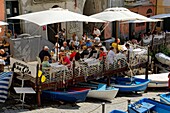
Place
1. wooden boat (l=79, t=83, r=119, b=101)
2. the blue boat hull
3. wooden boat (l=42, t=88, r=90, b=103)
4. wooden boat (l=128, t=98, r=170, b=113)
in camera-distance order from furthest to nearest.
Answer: the blue boat hull → wooden boat (l=79, t=83, r=119, b=101) → wooden boat (l=42, t=88, r=90, b=103) → wooden boat (l=128, t=98, r=170, b=113)

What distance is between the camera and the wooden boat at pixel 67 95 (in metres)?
15.6

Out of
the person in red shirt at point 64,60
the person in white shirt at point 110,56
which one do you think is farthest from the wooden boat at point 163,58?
the person in red shirt at point 64,60

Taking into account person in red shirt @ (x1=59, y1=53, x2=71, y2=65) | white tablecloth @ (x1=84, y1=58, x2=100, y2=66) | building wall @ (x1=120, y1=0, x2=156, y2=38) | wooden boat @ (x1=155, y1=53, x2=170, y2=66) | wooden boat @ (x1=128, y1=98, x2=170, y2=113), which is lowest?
wooden boat @ (x1=128, y1=98, x2=170, y2=113)

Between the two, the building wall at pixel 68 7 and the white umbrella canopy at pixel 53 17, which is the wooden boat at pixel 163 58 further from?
the white umbrella canopy at pixel 53 17

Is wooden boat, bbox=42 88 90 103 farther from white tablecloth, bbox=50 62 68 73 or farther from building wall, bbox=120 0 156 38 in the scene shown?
building wall, bbox=120 0 156 38

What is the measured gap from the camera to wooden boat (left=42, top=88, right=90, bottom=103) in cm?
1559

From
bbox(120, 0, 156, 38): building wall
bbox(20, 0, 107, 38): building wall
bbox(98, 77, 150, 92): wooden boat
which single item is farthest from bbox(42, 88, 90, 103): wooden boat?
bbox(120, 0, 156, 38): building wall

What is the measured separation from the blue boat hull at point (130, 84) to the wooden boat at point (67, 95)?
311cm

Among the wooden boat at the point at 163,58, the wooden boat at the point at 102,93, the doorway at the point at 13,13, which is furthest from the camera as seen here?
the wooden boat at the point at 163,58

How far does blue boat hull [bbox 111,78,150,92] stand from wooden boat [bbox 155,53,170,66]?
565cm

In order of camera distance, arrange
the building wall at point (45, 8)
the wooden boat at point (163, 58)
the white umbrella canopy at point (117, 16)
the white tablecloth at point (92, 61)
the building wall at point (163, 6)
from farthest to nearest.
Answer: the building wall at point (163, 6), the wooden boat at point (163, 58), the building wall at point (45, 8), the white umbrella canopy at point (117, 16), the white tablecloth at point (92, 61)

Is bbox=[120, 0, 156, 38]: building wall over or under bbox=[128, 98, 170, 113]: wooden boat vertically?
over

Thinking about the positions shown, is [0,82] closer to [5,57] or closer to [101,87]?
[5,57]

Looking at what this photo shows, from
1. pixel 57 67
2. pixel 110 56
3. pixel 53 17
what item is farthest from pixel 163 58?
pixel 57 67
